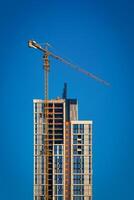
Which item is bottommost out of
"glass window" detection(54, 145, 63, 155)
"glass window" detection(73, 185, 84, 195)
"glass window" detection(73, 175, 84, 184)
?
"glass window" detection(73, 185, 84, 195)

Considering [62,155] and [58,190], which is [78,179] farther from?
[62,155]

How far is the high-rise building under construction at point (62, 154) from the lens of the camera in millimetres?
10609

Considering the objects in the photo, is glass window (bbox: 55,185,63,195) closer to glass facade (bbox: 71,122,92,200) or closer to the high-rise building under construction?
the high-rise building under construction

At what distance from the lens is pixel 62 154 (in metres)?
10.6

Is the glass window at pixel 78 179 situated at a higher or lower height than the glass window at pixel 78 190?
higher

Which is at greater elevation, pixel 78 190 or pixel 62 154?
Result: pixel 62 154

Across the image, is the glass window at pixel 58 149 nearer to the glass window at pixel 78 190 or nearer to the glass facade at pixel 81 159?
the glass facade at pixel 81 159

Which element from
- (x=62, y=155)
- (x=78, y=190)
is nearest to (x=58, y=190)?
(x=78, y=190)

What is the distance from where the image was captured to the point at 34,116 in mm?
10656

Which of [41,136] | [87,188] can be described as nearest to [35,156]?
[41,136]

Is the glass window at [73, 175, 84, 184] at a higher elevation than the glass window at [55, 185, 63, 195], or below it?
higher

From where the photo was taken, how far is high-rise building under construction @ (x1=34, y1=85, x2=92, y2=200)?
1061cm

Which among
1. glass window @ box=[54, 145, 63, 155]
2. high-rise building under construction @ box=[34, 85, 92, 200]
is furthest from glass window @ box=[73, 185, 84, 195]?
glass window @ box=[54, 145, 63, 155]

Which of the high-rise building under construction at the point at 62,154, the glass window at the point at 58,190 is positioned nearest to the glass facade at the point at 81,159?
the high-rise building under construction at the point at 62,154
